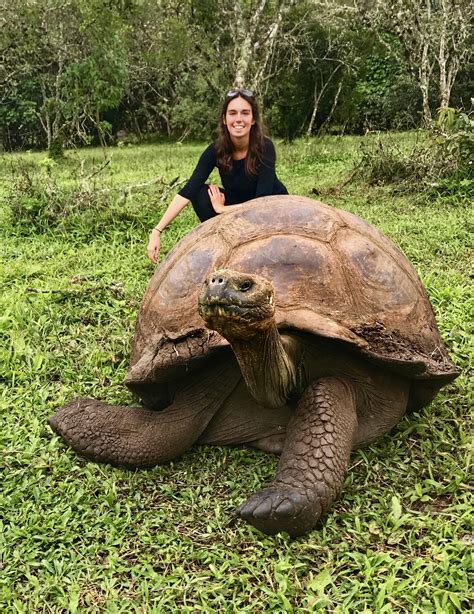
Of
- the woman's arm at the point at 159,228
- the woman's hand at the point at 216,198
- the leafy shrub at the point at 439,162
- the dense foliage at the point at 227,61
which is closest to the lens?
the woman's arm at the point at 159,228

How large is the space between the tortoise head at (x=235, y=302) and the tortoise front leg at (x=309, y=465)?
0.53m

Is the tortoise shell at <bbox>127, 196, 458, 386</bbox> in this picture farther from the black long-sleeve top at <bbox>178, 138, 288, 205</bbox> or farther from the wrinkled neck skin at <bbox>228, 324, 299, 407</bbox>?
the black long-sleeve top at <bbox>178, 138, 288, 205</bbox>

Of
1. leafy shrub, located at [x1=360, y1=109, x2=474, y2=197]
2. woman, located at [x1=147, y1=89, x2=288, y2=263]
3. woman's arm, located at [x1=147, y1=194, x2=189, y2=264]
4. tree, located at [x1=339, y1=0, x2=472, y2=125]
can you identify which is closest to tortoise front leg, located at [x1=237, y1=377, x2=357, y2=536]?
woman's arm, located at [x1=147, y1=194, x2=189, y2=264]

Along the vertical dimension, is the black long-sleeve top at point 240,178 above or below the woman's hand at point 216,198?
above

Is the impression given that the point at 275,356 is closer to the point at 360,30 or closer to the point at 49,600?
the point at 49,600

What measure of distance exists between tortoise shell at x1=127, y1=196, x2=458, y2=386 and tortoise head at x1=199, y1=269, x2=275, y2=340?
0.41 meters

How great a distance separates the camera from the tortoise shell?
200 cm

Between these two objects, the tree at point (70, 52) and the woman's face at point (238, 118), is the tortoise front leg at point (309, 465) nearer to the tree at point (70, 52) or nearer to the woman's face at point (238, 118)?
the woman's face at point (238, 118)

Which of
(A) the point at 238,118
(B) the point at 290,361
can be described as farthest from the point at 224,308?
(A) the point at 238,118

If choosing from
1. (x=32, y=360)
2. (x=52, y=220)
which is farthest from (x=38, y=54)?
(x=32, y=360)

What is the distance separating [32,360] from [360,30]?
44.9ft

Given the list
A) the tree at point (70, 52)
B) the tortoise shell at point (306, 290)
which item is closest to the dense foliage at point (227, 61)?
the tree at point (70, 52)

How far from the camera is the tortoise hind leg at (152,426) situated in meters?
2.16

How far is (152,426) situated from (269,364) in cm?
66
